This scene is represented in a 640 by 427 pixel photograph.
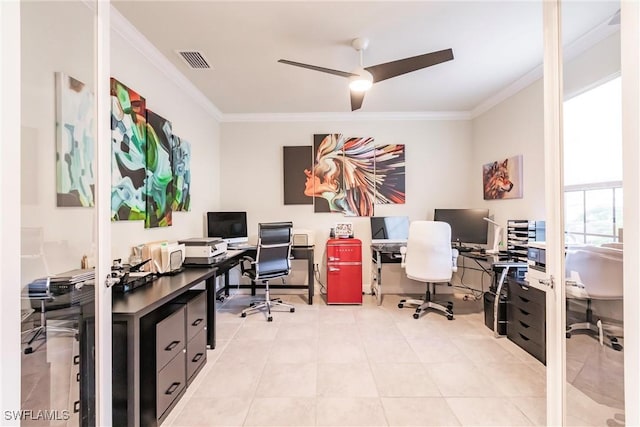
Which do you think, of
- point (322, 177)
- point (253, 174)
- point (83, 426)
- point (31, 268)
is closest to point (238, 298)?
point (253, 174)

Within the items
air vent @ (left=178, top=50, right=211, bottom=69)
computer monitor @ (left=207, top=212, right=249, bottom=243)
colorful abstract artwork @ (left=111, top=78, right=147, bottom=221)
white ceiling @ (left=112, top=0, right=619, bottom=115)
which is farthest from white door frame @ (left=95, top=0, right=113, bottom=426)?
computer monitor @ (left=207, top=212, right=249, bottom=243)

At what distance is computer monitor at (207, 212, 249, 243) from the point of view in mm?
3676

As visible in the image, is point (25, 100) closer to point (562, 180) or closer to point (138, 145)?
point (138, 145)

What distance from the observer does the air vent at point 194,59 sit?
2521mm

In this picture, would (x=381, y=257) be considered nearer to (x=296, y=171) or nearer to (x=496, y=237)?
(x=496, y=237)

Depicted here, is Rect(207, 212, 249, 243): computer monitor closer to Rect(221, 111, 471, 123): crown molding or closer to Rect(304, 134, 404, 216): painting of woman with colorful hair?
Rect(304, 134, 404, 216): painting of woman with colorful hair

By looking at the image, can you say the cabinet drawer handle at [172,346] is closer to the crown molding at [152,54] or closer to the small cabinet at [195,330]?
the small cabinet at [195,330]

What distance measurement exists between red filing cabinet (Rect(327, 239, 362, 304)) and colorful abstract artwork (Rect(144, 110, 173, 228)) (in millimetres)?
2056

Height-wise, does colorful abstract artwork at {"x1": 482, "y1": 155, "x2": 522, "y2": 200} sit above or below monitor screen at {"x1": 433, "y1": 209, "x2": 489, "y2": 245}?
above

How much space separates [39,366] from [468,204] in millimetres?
4642

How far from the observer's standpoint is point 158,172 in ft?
8.36

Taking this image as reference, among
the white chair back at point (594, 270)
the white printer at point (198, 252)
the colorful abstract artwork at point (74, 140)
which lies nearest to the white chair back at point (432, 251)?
the white chair back at point (594, 270)

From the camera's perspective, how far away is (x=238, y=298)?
4.04m

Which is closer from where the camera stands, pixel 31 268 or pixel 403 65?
pixel 31 268
